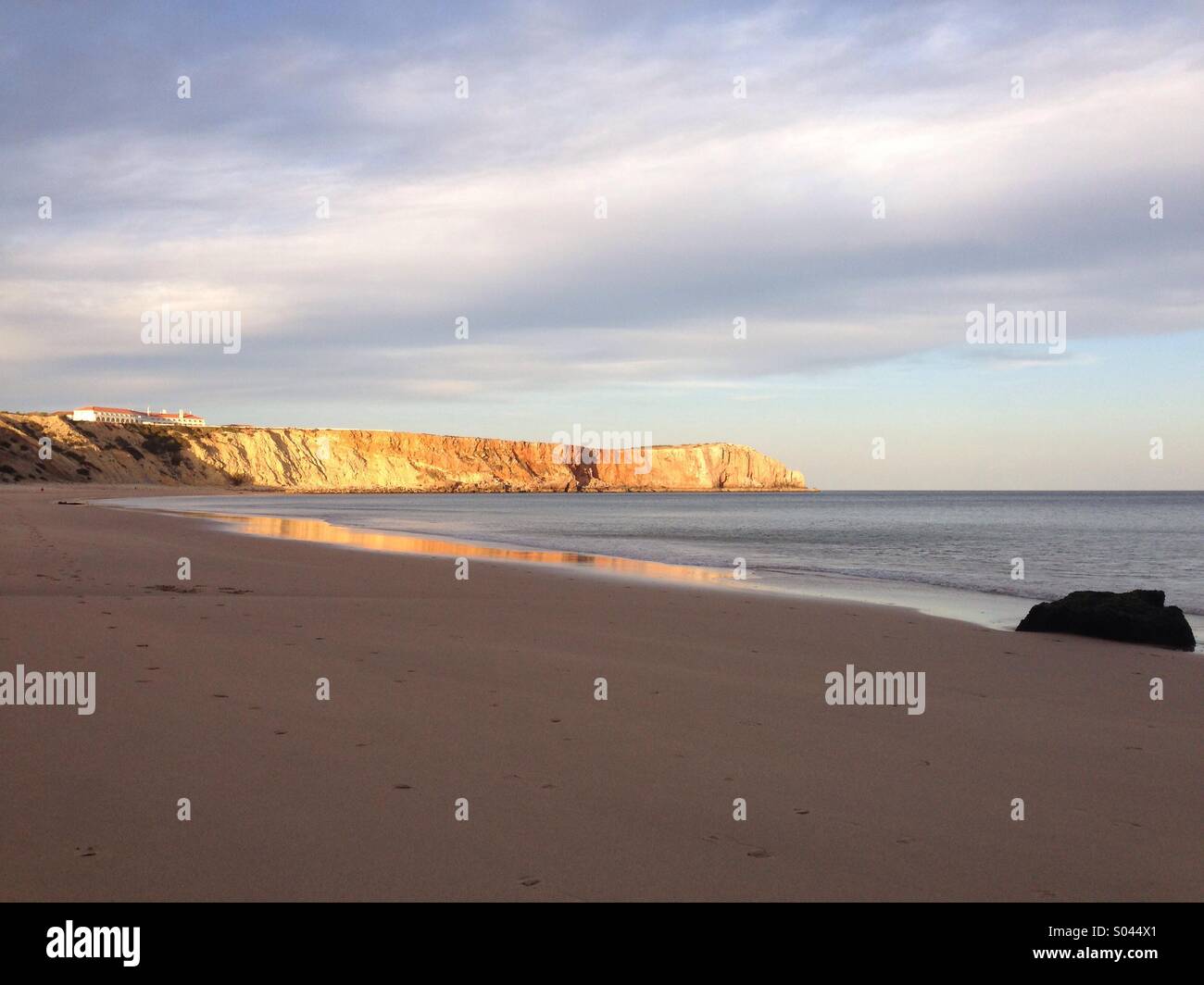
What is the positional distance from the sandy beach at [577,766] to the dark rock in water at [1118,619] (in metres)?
0.50

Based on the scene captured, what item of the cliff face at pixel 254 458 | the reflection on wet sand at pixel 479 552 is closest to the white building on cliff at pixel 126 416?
the cliff face at pixel 254 458

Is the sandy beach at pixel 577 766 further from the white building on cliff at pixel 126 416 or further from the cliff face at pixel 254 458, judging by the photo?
the white building on cliff at pixel 126 416

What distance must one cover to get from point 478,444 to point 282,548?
17847 centimetres

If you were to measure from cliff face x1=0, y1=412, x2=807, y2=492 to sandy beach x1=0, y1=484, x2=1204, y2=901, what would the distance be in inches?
3245

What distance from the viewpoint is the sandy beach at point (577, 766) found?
3.51 m

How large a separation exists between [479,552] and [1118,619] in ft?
54.0

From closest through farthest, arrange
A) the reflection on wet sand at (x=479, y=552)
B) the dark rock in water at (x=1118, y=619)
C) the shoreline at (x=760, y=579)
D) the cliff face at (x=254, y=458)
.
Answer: the dark rock in water at (x=1118, y=619) < the shoreline at (x=760, y=579) < the reflection on wet sand at (x=479, y=552) < the cliff face at (x=254, y=458)

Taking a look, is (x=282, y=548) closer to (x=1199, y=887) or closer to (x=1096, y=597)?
(x=1096, y=597)

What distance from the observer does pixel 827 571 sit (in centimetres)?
2053

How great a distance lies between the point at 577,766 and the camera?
487cm

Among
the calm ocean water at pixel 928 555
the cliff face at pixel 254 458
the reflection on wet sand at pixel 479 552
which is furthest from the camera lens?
the cliff face at pixel 254 458

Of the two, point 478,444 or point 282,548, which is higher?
point 478,444
